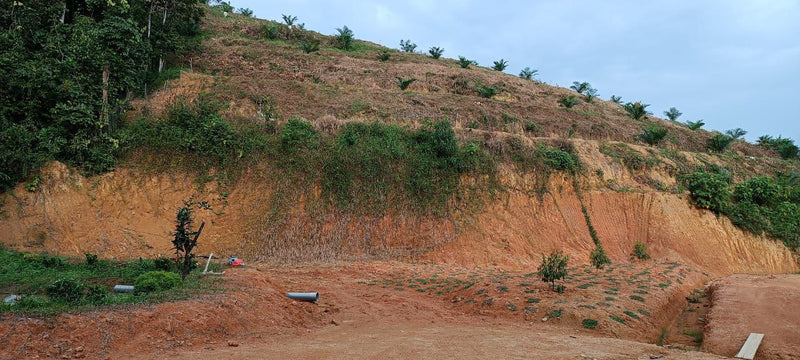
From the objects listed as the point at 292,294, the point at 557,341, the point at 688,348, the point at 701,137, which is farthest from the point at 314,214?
the point at 701,137

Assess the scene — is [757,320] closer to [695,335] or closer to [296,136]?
[695,335]

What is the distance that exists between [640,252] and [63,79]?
2420cm

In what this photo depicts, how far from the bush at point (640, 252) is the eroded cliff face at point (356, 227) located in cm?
34

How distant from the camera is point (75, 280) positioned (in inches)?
321

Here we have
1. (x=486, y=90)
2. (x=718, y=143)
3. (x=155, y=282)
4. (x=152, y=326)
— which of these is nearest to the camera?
(x=152, y=326)

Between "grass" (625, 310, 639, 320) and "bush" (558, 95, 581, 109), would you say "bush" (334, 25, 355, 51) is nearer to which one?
"bush" (558, 95, 581, 109)

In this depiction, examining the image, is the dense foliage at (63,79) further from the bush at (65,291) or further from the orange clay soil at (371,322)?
the bush at (65,291)

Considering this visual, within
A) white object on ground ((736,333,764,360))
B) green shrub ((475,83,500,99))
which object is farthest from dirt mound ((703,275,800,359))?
green shrub ((475,83,500,99))

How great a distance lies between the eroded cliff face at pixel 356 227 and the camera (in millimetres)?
14516

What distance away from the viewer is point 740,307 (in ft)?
32.3

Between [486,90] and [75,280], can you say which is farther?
[486,90]

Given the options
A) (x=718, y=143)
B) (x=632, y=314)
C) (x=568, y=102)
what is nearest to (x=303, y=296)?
(x=632, y=314)

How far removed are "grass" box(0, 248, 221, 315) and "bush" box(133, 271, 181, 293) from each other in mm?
197

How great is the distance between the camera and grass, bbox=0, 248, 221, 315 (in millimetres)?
7047
